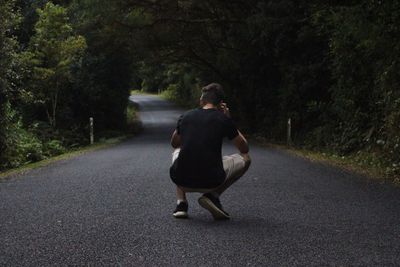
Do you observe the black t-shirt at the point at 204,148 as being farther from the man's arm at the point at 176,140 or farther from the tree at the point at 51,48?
the tree at the point at 51,48

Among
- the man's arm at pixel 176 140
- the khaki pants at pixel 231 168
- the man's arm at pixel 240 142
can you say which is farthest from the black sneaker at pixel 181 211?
the man's arm at pixel 240 142

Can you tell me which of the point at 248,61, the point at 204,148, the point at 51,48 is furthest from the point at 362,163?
the point at 51,48

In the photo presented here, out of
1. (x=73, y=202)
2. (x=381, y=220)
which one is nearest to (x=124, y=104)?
→ (x=73, y=202)

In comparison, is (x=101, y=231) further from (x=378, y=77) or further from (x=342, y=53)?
(x=342, y=53)

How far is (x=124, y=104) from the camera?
106 ft

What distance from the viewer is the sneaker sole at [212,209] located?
5.83 metres

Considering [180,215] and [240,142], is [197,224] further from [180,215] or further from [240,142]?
[240,142]

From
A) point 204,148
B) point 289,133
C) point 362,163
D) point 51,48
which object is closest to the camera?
point 204,148

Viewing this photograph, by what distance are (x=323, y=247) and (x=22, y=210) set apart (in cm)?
393

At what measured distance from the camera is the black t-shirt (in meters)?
5.81

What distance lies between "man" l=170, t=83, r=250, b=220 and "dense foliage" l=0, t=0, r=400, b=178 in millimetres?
5881

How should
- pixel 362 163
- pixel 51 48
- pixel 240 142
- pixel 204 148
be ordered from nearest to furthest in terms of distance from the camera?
pixel 204 148 < pixel 240 142 < pixel 362 163 < pixel 51 48

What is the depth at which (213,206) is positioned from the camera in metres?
5.84

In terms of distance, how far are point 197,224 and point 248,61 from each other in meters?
19.3
